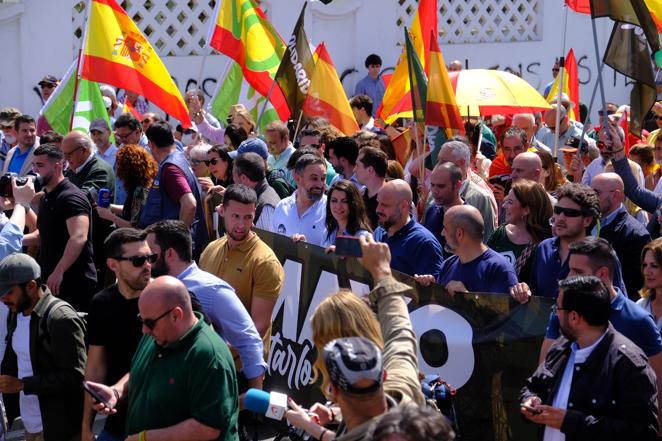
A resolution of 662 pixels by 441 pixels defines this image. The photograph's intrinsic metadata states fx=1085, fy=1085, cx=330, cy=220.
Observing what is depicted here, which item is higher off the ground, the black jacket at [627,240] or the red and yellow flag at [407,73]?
the red and yellow flag at [407,73]

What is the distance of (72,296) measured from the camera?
302 inches

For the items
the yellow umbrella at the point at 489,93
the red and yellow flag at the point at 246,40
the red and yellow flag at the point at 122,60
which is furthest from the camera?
the yellow umbrella at the point at 489,93

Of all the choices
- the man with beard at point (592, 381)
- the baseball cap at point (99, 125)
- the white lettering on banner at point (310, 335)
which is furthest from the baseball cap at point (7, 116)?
the man with beard at point (592, 381)

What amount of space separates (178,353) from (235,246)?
1826mm

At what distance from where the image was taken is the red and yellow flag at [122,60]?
10.3 m

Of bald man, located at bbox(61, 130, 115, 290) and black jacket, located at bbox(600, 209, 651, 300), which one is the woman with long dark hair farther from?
bald man, located at bbox(61, 130, 115, 290)

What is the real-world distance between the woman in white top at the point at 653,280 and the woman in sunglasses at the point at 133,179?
13.2ft

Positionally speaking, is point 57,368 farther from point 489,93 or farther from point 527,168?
point 489,93

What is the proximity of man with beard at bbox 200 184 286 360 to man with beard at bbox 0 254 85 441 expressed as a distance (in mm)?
990

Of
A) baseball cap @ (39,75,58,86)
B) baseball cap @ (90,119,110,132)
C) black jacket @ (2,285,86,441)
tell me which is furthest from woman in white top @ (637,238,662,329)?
baseball cap @ (39,75,58,86)

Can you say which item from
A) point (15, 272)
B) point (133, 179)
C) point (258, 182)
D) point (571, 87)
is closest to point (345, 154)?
point (258, 182)

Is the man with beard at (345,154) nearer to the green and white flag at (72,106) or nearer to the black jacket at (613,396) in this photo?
the green and white flag at (72,106)

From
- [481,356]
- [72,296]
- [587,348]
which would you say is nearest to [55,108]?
[72,296]

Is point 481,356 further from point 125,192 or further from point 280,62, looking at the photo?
point 280,62
